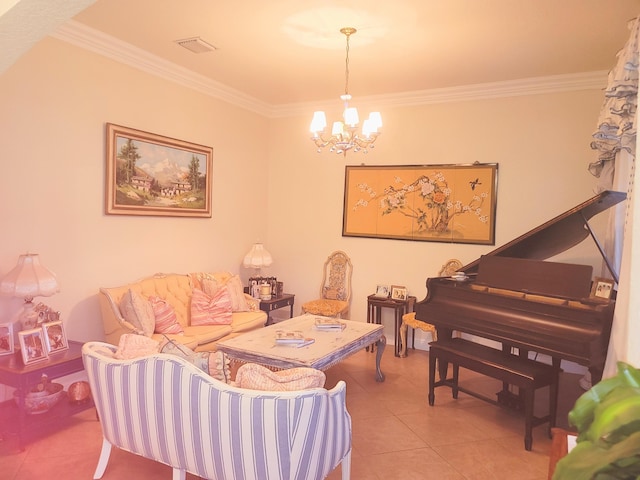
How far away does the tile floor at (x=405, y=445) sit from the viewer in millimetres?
2832

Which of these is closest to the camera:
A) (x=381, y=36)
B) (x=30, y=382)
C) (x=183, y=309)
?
(x=30, y=382)

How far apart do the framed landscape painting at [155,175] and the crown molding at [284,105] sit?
26.4 inches

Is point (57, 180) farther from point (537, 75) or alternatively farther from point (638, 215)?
point (537, 75)

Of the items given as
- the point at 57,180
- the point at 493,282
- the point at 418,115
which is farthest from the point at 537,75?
the point at 57,180

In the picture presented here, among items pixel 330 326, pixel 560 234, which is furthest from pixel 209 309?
pixel 560 234

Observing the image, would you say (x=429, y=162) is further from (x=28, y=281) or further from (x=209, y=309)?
(x=28, y=281)

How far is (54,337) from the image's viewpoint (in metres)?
3.43

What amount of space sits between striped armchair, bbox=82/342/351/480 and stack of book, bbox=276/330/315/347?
128 cm

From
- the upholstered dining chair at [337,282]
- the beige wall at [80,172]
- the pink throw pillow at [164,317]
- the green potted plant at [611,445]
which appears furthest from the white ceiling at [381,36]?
the green potted plant at [611,445]

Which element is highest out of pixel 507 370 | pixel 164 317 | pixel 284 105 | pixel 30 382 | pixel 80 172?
pixel 284 105

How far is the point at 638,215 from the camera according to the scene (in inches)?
60.0

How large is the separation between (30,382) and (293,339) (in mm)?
1878

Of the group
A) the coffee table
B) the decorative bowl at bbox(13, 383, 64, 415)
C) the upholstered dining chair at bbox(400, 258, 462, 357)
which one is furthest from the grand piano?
the decorative bowl at bbox(13, 383, 64, 415)

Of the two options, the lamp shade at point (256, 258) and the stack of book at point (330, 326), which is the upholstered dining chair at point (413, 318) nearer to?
the stack of book at point (330, 326)
